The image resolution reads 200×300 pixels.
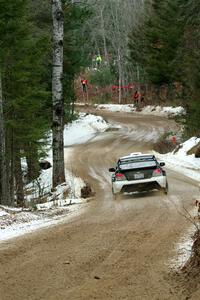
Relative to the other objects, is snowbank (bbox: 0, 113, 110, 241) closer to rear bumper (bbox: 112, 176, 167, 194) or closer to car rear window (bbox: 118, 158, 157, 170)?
rear bumper (bbox: 112, 176, 167, 194)

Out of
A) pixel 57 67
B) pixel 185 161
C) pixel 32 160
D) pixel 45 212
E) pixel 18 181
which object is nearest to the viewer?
pixel 45 212

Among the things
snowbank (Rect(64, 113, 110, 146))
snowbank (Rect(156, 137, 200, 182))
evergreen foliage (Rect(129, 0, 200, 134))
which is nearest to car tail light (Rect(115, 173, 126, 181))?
snowbank (Rect(156, 137, 200, 182))

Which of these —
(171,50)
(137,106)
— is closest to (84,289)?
(171,50)

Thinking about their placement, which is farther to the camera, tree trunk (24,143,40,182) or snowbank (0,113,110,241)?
tree trunk (24,143,40,182)

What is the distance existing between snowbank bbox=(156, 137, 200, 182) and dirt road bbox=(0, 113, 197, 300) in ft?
29.9

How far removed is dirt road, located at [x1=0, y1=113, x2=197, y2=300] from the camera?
6562 millimetres

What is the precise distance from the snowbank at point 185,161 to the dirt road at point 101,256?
29.9ft

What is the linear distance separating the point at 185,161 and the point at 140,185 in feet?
34.6

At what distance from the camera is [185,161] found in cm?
2783

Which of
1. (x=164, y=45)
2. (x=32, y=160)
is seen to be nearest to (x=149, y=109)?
(x=164, y=45)

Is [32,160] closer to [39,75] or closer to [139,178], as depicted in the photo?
[39,75]

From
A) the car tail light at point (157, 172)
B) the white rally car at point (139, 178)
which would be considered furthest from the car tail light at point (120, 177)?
the car tail light at point (157, 172)

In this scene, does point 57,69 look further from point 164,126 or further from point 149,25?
point 149,25

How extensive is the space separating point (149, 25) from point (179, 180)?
4022cm
